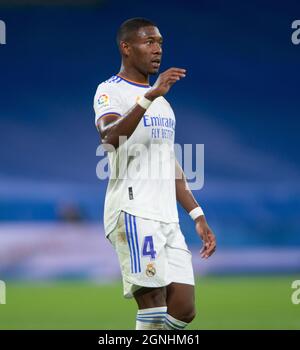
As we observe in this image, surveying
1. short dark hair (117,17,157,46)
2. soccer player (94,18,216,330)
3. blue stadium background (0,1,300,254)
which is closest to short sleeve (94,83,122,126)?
soccer player (94,18,216,330)

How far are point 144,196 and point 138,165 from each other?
203 millimetres

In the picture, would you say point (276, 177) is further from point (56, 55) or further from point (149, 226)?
point (149, 226)

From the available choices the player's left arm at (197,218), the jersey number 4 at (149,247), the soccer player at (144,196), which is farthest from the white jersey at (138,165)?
the player's left arm at (197,218)

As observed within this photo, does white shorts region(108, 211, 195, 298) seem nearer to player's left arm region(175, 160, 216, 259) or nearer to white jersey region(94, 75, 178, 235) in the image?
white jersey region(94, 75, 178, 235)

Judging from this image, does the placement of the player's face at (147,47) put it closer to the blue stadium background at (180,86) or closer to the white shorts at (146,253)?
the white shorts at (146,253)

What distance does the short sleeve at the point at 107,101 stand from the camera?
5.02 m

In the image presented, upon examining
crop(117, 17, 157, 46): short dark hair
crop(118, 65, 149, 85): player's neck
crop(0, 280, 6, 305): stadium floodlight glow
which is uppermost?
crop(0, 280, 6, 305): stadium floodlight glow

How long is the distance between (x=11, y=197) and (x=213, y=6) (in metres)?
6.43

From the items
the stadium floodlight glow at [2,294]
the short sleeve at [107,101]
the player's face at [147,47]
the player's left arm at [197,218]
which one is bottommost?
the player's left arm at [197,218]

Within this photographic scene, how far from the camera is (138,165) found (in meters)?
5.10

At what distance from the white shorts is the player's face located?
3.33 ft

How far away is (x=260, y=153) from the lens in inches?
671

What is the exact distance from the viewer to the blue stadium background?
55.7 ft

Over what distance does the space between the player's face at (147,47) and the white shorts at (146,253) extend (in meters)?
1.02
